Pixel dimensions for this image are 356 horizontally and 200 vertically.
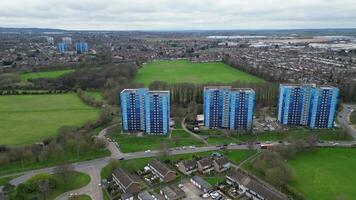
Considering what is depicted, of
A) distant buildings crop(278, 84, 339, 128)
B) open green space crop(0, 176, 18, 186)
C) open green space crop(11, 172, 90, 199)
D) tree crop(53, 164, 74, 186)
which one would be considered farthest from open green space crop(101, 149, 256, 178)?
distant buildings crop(278, 84, 339, 128)

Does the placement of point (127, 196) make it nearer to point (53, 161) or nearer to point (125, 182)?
point (125, 182)

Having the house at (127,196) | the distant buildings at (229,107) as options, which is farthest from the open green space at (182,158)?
the distant buildings at (229,107)

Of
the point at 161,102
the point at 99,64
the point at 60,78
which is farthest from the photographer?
the point at 99,64

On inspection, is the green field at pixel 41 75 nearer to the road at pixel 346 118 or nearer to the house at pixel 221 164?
the house at pixel 221 164

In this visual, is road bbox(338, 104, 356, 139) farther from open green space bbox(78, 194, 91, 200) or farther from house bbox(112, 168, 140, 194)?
open green space bbox(78, 194, 91, 200)

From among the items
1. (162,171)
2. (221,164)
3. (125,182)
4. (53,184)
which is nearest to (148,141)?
(162,171)

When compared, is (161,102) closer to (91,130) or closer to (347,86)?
(91,130)

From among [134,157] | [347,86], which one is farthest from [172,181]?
[347,86]
